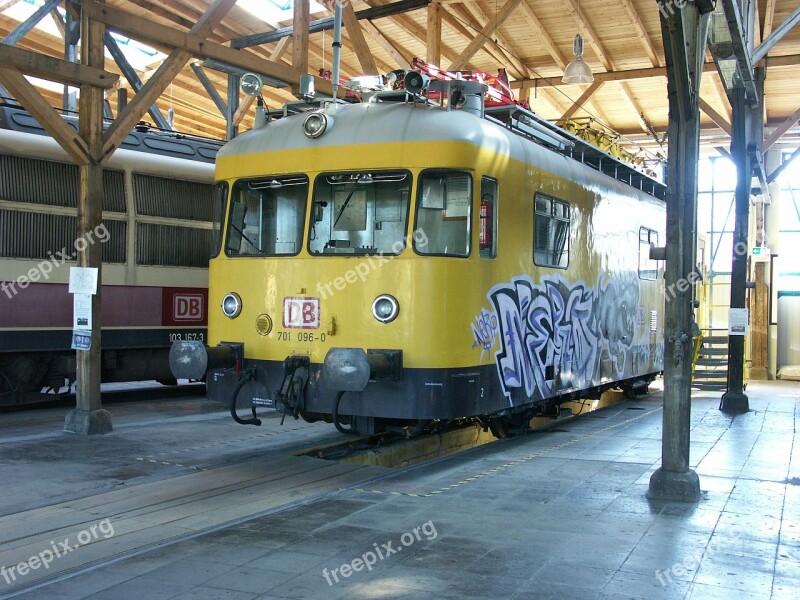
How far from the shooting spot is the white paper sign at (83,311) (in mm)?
9625

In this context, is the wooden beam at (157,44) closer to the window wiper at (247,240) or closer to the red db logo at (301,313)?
the window wiper at (247,240)

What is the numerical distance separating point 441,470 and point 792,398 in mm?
10399

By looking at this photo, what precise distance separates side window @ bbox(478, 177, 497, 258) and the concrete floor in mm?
1986

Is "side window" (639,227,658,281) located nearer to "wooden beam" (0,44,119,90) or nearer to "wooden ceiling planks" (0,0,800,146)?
"wooden ceiling planks" (0,0,800,146)

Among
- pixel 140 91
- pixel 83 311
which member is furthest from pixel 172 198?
pixel 83 311

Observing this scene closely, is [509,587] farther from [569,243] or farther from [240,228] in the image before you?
[569,243]

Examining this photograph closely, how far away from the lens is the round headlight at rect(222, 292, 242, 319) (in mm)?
8211

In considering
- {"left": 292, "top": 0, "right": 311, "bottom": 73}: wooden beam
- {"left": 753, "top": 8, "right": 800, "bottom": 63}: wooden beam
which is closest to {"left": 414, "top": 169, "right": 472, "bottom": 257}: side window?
{"left": 292, "top": 0, "right": 311, "bottom": 73}: wooden beam

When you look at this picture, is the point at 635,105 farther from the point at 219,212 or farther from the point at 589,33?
the point at 219,212

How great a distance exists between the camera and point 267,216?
832cm

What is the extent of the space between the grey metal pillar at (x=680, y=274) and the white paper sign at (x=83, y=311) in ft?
20.2

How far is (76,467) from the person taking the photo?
7.98 meters

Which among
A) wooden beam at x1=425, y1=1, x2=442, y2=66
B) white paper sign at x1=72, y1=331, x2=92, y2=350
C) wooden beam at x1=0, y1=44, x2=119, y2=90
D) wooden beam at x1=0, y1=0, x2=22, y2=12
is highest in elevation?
wooden beam at x1=0, y1=0, x2=22, y2=12

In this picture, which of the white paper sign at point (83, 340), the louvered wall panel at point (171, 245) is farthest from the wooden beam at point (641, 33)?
the white paper sign at point (83, 340)
